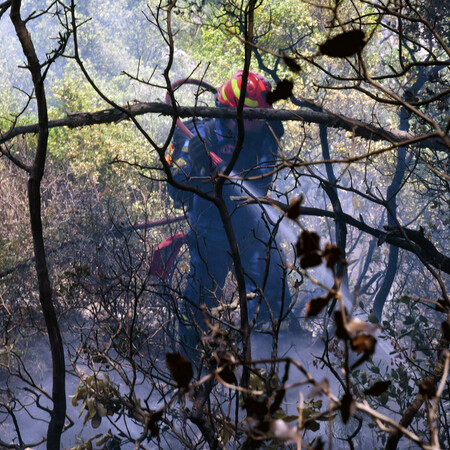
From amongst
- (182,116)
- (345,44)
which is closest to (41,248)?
(345,44)

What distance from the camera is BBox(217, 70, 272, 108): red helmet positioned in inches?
284

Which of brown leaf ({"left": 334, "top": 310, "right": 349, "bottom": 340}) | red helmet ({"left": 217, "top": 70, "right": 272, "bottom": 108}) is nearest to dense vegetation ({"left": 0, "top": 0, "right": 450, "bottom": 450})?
brown leaf ({"left": 334, "top": 310, "right": 349, "bottom": 340})

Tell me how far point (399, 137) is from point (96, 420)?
14.2 ft

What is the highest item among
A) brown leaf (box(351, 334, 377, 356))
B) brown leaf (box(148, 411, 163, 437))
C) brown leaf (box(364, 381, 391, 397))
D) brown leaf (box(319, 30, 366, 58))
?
brown leaf (box(319, 30, 366, 58))

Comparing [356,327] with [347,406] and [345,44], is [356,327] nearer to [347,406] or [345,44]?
[347,406]

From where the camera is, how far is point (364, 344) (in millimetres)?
1014

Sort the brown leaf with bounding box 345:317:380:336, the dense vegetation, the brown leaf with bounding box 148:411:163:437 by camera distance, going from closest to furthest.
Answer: the brown leaf with bounding box 345:317:380:336 → the brown leaf with bounding box 148:411:163:437 → the dense vegetation

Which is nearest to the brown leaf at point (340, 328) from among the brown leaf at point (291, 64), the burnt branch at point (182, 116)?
the brown leaf at point (291, 64)

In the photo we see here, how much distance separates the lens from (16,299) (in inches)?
315

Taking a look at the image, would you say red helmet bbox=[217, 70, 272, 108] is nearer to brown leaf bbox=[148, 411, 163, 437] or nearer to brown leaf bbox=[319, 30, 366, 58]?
brown leaf bbox=[319, 30, 366, 58]

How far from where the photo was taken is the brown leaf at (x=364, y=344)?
1.01m

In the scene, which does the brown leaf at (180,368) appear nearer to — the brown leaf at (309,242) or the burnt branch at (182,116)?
the brown leaf at (309,242)

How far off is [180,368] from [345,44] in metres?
0.94

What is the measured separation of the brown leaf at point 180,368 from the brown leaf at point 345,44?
2.94 ft
